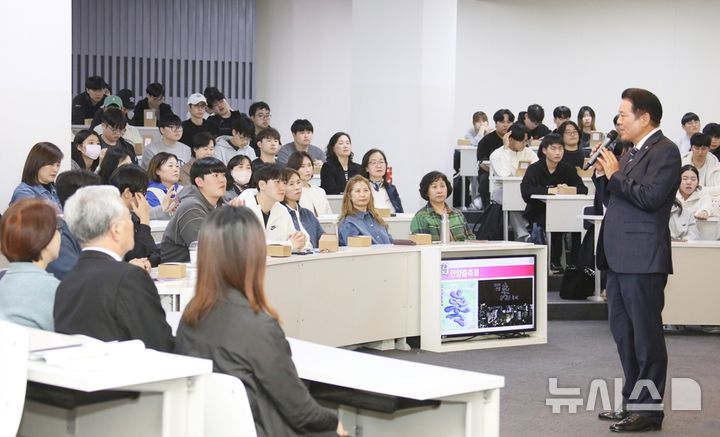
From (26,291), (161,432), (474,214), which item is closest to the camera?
(161,432)

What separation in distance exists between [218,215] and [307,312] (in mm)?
3682

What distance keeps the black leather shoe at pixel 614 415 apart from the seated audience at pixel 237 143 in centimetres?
552

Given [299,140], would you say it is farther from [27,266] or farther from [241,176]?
[27,266]

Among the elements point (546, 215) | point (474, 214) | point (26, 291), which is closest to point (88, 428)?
point (26, 291)

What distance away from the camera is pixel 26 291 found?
3.73m

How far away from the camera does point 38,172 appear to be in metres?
6.55

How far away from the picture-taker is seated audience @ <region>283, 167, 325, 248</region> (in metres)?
7.38

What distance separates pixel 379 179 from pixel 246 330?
20.7 ft

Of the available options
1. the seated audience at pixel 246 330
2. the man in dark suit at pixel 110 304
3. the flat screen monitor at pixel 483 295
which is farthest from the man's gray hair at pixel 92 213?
the flat screen monitor at pixel 483 295

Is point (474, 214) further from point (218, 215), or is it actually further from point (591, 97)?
point (218, 215)

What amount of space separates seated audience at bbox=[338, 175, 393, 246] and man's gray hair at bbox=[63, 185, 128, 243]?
13.6 ft

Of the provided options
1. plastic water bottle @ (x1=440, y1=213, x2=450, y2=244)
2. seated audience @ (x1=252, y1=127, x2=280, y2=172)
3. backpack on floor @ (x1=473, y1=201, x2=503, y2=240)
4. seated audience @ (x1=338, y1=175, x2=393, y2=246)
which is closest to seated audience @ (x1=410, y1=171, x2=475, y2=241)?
plastic water bottle @ (x1=440, y1=213, x2=450, y2=244)

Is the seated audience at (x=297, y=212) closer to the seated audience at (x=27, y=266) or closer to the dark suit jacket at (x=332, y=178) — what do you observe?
the dark suit jacket at (x=332, y=178)

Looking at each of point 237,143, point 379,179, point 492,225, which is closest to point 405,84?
point 492,225
